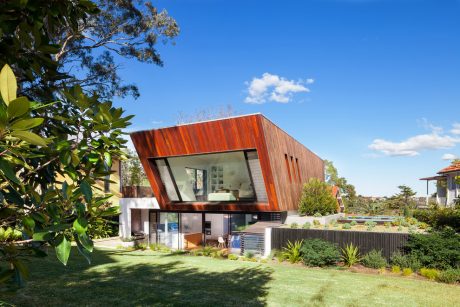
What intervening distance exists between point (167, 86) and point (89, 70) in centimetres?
1389

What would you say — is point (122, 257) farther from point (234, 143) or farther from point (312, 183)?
point (312, 183)

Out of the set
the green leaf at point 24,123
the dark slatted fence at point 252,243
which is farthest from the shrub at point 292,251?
the green leaf at point 24,123

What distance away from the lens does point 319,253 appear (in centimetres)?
1463

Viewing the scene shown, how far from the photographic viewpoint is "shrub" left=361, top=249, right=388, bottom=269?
549 inches

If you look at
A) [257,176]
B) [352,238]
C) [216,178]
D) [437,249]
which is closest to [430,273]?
[437,249]

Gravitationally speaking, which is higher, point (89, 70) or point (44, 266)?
point (89, 70)

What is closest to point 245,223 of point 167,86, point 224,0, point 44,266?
point 44,266

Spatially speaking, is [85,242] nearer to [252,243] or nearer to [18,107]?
[18,107]

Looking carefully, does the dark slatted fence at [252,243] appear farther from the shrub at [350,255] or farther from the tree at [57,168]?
the tree at [57,168]

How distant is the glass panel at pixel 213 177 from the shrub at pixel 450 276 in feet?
27.9

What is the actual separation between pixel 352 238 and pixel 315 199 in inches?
230

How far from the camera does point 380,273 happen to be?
13391 millimetres

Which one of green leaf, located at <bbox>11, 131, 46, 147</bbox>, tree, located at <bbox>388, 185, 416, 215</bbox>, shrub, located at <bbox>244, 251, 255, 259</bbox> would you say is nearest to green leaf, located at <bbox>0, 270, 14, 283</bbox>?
green leaf, located at <bbox>11, 131, 46, 147</bbox>

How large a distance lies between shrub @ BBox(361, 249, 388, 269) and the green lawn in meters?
1.33
